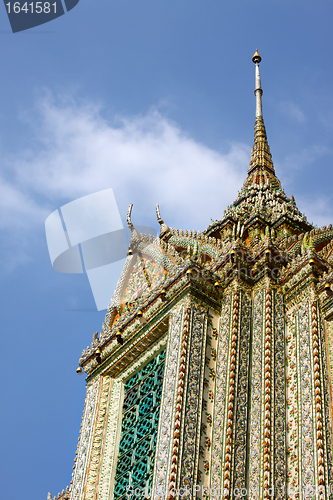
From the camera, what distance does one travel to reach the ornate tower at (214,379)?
1185cm

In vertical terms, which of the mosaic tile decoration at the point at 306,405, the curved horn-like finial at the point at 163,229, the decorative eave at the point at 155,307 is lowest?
the mosaic tile decoration at the point at 306,405

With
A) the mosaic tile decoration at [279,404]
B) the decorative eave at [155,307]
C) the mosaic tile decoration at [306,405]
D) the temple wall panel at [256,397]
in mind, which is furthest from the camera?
the decorative eave at [155,307]

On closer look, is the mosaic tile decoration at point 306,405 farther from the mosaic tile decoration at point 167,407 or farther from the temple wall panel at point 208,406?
the mosaic tile decoration at point 167,407

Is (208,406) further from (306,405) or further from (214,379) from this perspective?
(306,405)

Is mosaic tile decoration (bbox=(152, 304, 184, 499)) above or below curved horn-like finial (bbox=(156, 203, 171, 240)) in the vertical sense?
below

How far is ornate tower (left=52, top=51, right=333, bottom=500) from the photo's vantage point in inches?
467

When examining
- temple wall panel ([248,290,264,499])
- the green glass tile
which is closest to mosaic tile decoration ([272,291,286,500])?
temple wall panel ([248,290,264,499])

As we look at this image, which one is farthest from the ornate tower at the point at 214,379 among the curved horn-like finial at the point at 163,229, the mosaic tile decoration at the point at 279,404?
the curved horn-like finial at the point at 163,229

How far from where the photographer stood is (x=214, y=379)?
13.5m

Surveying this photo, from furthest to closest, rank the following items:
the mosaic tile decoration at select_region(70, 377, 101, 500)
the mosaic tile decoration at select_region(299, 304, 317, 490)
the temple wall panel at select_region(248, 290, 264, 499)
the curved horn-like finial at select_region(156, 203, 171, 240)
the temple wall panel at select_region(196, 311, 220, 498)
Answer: the curved horn-like finial at select_region(156, 203, 171, 240)
the mosaic tile decoration at select_region(70, 377, 101, 500)
the temple wall panel at select_region(196, 311, 220, 498)
the temple wall panel at select_region(248, 290, 264, 499)
the mosaic tile decoration at select_region(299, 304, 317, 490)

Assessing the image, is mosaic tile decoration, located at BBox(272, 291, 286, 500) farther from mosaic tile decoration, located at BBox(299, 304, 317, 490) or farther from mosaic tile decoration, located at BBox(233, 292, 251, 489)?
mosaic tile decoration, located at BBox(233, 292, 251, 489)

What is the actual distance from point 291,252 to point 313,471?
6.01 meters

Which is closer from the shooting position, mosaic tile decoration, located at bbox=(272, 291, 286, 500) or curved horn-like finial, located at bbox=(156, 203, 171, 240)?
mosaic tile decoration, located at bbox=(272, 291, 286, 500)

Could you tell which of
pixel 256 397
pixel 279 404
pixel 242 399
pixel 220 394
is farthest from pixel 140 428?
pixel 279 404
